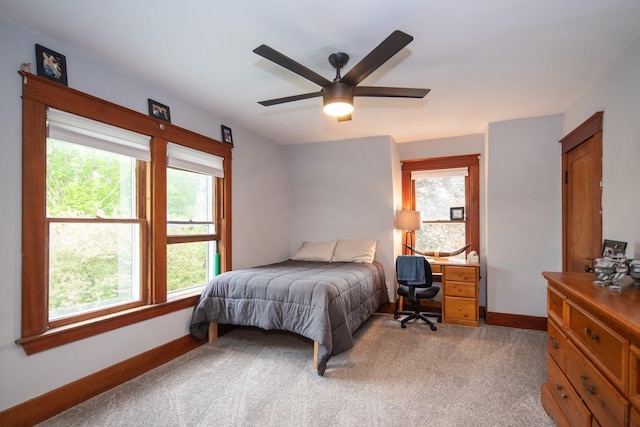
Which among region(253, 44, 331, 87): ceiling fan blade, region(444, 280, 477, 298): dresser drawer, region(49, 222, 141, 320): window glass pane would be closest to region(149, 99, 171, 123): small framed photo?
region(49, 222, 141, 320): window glass pane

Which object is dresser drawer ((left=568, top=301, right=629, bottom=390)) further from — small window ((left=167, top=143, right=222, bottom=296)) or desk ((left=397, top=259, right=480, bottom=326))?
small window ((left=167, top=143, right=222, bottom=296))

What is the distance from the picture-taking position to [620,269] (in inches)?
65.2

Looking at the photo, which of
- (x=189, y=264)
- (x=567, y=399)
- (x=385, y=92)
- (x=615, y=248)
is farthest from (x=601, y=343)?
(x=189, y=264)

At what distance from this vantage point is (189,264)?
11.0 feet

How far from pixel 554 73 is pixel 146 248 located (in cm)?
375

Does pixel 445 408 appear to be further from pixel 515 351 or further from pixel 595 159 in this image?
pixel 595 159

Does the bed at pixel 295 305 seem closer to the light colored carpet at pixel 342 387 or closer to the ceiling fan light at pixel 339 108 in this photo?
the light colored carpet at pixel 342 387

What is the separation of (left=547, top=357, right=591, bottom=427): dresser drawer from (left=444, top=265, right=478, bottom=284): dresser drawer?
1830 mm

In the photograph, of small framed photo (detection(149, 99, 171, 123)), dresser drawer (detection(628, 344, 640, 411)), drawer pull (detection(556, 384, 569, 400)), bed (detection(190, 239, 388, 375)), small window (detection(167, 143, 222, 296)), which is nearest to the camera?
dresser drawer (detection(628, 344, 640, 411))

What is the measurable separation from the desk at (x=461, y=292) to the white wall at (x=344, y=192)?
2.52 ft

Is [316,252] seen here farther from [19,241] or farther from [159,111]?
[19,241]

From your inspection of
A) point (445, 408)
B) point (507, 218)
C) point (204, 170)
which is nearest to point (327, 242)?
point (204, 170)

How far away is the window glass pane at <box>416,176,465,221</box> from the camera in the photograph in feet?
15.2

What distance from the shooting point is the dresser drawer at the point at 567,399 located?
59.4 inches
